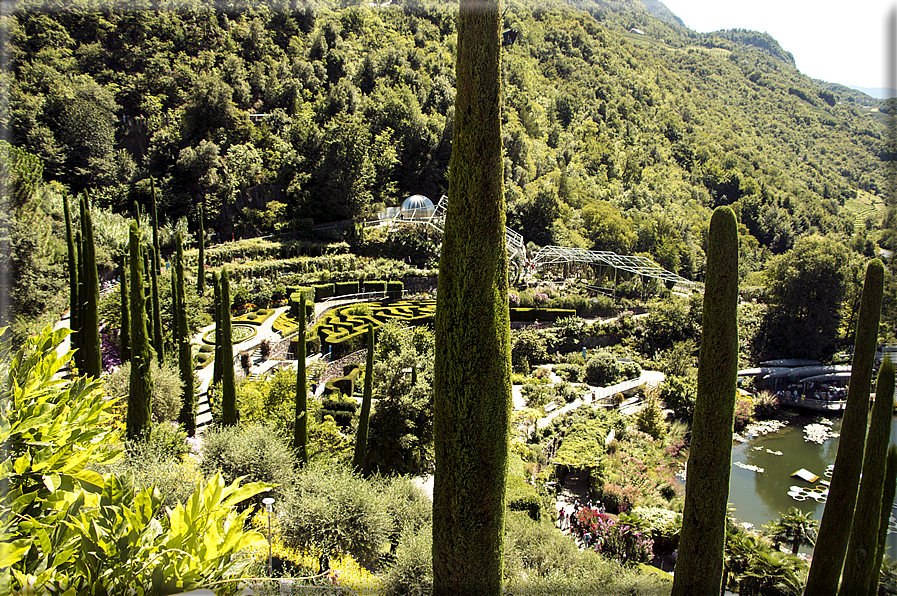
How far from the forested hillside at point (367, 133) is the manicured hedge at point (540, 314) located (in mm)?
18612

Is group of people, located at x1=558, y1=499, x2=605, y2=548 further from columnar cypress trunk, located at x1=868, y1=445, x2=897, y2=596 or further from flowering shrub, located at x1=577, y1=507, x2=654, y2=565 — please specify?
columnar cypress trunk, located at x1=868, y1=445, x2=897, y2=596

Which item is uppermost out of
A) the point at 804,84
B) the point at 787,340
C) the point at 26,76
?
the point at 804,84

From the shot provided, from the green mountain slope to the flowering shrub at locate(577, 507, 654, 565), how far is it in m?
36.9

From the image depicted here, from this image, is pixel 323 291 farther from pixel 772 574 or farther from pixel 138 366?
pixel 772 574

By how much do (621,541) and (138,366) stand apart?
13882mm

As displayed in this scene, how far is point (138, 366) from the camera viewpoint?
1218 cm

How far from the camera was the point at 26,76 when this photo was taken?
44.2 metres

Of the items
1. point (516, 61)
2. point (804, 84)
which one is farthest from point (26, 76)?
point (804, 84)

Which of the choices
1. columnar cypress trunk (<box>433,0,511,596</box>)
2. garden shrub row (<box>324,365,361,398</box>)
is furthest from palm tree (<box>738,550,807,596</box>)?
garden shrub row (<box>324,365,361,398</box>)

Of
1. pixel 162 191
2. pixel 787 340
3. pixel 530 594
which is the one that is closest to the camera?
pixel 530 594

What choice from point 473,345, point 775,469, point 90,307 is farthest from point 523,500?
point 775,469

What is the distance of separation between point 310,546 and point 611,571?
20.7ft

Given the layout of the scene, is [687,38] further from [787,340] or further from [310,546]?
[310,546]

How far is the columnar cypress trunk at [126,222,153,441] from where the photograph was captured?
11930mm
